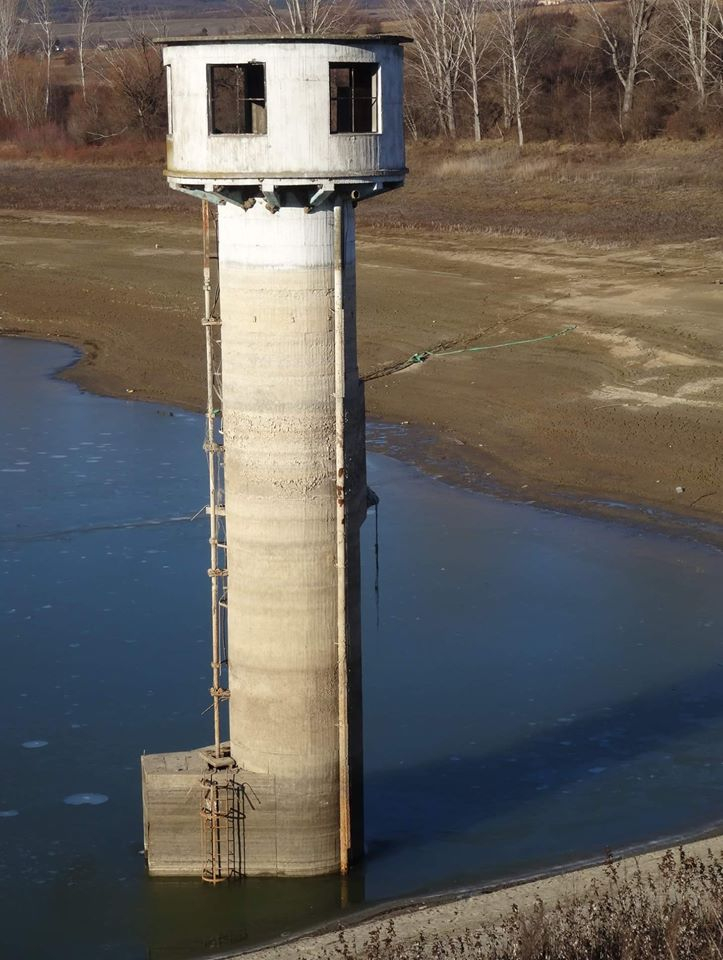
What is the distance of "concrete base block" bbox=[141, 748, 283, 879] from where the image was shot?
41.1 ft

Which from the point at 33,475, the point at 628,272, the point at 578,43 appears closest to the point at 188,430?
the point at 33,475

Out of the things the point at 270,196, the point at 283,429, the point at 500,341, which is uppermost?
the point at 270,196

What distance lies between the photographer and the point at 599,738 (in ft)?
50.5

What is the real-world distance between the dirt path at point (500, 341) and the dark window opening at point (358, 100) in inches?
445

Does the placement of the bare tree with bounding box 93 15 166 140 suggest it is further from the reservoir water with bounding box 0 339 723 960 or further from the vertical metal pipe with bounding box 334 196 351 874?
the vertical metal pipe with bounding box 334 196 351 874

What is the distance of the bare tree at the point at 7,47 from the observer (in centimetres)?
6869

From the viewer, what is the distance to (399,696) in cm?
1623

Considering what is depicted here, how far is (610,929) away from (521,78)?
4722cm

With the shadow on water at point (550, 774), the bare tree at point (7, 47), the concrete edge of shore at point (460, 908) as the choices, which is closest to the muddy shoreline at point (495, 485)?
the shadow on water at point (550, 774)

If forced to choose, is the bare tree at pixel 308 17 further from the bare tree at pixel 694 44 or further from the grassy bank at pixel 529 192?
the bare tree at pixel 694 44

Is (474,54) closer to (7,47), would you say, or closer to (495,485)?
(7,47)

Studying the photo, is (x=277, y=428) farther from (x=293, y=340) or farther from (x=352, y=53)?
(x=352, y=53)

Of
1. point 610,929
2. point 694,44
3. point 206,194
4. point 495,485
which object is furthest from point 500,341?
point 694,44

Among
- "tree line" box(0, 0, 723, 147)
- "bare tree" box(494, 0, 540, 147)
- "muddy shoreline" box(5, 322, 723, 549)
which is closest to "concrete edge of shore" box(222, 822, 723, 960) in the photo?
"muddy shoreline" box(5, 322, 723, 549)
